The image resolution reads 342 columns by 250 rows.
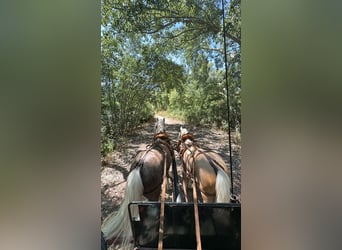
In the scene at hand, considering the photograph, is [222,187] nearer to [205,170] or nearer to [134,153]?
[205,170]

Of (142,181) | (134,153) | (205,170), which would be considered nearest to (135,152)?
(134,153)

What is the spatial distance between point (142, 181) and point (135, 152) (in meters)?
0.12

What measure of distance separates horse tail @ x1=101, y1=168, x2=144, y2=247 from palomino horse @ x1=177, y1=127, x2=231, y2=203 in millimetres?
206

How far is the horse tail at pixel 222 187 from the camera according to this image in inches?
34.8

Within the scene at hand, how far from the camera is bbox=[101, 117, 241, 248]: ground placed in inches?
31.1

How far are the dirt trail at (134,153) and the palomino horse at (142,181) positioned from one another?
0.09 ft

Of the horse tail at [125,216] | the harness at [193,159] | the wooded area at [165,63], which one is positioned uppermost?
the wooded area at [165,63]

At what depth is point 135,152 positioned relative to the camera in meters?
0.92

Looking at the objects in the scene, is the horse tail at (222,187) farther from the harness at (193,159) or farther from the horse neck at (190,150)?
the horse neck at (190,150)

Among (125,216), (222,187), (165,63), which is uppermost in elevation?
(165,63)

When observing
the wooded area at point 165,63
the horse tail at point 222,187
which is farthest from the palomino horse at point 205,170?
the wooded area at point 165,63
